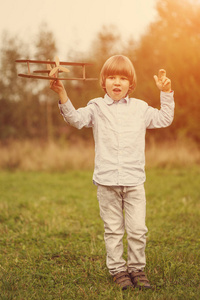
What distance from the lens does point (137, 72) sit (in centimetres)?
1775

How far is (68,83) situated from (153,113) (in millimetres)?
18060

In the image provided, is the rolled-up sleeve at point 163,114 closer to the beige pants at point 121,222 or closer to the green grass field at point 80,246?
the beige pants at point 121,222

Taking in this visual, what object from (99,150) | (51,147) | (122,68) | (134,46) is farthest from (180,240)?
(134,46)

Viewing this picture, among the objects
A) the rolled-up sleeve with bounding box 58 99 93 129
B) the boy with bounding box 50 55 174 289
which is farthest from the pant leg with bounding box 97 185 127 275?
the rolled-up sleeve with bounding box 58 99 93 129

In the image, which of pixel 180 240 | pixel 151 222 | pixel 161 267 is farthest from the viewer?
pixel 151 222

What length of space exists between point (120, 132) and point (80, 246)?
1.64 metres

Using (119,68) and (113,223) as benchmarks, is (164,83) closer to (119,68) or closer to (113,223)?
(119,68)

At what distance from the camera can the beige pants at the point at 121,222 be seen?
10.7 feet

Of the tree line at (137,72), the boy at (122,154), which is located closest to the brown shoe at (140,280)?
the boy at (122,154)

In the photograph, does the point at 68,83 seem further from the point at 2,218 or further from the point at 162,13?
the point at 2,218

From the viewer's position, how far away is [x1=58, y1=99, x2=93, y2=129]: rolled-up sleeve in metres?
3.08

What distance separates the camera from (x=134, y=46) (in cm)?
1989

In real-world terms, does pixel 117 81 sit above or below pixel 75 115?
above

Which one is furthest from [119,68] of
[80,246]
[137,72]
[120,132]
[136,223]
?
[137,72]
